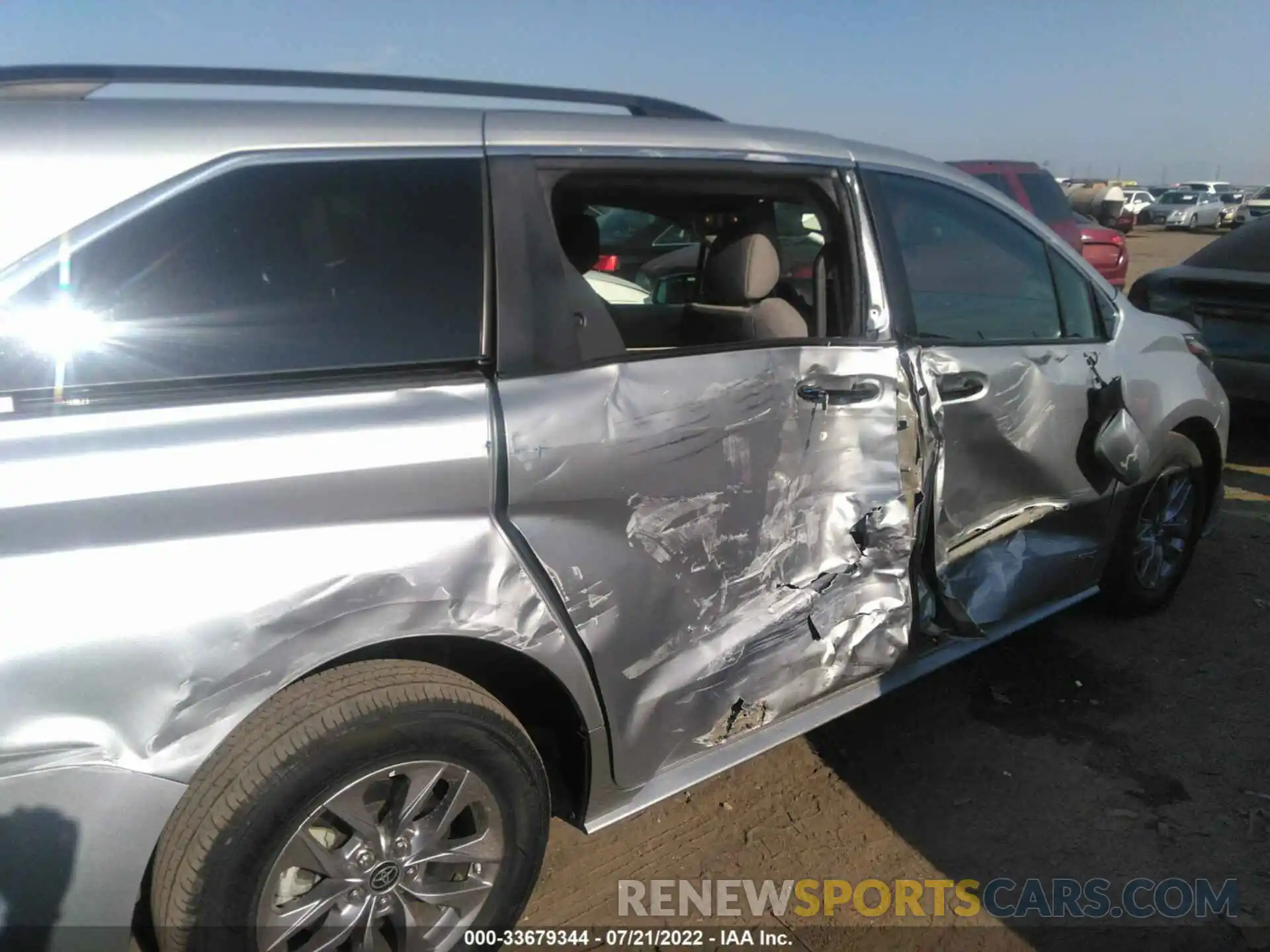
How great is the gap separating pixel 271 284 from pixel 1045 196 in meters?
10.2

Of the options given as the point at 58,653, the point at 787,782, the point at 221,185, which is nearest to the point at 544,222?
the point at 221,185

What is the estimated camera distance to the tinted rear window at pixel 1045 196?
10.1 meters

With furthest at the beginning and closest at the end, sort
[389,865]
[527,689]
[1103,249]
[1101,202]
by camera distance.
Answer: [1101,202] < [1103,249] < [527,689] < [389,865]

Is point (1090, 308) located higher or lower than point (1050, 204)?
lower

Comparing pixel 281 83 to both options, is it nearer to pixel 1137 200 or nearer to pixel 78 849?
pixel 78 849

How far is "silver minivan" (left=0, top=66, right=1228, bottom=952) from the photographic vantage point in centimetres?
159

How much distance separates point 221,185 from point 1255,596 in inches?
175

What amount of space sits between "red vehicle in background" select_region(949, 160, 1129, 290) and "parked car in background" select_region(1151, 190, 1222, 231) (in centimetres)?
2775

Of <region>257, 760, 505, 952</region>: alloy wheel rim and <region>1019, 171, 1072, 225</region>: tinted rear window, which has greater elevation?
<region>1019, 171, 1072, 225</region>: tinted rear window

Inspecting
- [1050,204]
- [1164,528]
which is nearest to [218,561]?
[1164,528]

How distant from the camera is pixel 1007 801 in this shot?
2902mm

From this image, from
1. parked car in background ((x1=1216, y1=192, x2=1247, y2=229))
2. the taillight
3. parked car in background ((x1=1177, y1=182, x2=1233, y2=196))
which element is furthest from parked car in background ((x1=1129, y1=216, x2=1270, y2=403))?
parked car in background ((x1=1177, y1=182, x2=1233, y2=196))

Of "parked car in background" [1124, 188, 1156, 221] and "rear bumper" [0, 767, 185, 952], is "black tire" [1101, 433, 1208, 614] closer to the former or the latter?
"rear bumper" [0, 767, 185, 952]

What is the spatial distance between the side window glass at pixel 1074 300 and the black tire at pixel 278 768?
8.44 ft
